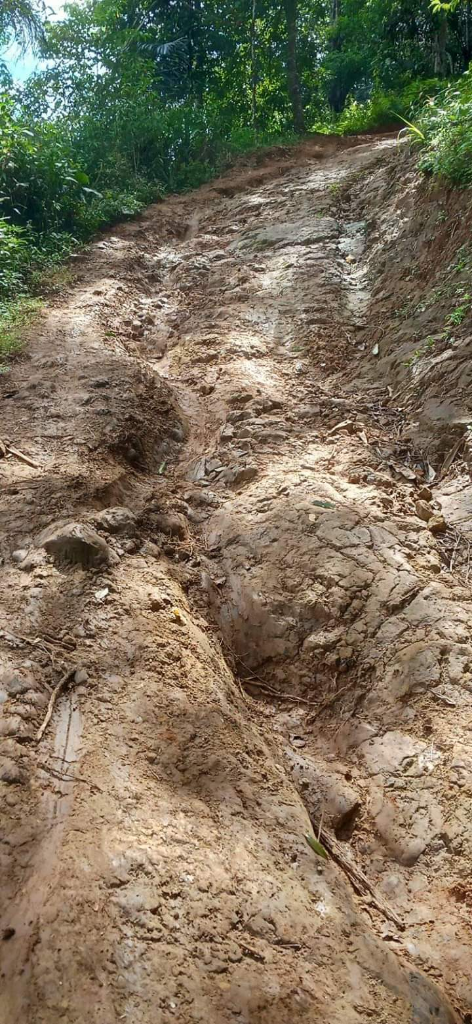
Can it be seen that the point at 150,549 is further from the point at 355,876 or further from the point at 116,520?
the point at 355,876

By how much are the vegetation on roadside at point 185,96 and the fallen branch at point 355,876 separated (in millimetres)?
4755

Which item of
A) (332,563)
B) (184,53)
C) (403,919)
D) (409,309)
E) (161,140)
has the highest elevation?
(184,53)

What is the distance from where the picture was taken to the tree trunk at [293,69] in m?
11.6

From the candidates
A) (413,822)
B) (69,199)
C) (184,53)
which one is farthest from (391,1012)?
(184,53)

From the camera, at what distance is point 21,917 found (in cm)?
161

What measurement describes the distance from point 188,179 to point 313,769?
935 centimetres

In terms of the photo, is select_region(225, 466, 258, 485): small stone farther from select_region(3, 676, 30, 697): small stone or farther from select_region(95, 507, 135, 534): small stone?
select_region(3, 676, 30, 697): small stone

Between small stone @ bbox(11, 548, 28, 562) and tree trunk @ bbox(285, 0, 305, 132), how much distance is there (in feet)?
38.1

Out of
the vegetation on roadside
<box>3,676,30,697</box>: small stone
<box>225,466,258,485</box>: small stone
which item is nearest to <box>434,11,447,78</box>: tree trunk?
the vegetation on roadside

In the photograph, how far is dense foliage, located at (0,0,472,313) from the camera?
22.8ft

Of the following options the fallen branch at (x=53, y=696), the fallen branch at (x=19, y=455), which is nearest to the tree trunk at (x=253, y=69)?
the fallen branch at (x=19, y=455)

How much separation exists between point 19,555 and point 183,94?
1226 cm

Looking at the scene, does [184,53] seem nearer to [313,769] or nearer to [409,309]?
[409,309]

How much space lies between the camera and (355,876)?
2105mm
